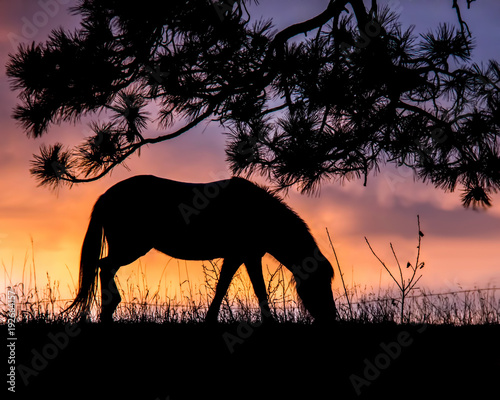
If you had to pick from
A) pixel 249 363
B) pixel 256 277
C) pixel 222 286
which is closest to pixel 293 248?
pixel 256 277

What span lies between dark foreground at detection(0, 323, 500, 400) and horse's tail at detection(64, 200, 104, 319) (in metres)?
0.48

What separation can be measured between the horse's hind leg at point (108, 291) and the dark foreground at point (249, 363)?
0.29m

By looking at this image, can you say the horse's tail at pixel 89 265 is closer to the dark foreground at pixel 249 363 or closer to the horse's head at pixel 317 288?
the dark foreground at pixel 249 363

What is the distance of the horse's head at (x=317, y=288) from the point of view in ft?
12.9

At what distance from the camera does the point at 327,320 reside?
12.6 ft

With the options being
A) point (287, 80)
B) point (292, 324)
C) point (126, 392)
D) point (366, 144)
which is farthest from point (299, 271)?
point (126, 392)

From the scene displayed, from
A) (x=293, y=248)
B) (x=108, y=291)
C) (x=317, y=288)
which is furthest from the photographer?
(x=293, y=248)

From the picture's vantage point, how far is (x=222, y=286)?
4016 millimetres

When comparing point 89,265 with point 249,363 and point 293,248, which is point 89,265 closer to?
point 293,248

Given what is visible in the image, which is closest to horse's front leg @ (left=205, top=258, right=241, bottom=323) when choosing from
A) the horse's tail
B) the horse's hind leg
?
the horse's hind leg

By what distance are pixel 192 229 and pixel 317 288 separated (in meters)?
1.18

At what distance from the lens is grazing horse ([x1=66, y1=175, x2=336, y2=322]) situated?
426 cm

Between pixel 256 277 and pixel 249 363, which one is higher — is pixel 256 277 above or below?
above

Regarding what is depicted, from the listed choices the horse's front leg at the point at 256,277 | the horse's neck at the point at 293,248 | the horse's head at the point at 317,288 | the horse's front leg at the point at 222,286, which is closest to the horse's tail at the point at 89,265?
the horse's front leg at the point at 222,286
